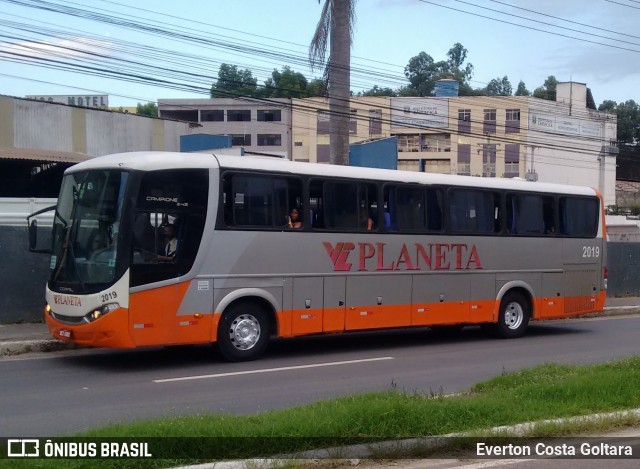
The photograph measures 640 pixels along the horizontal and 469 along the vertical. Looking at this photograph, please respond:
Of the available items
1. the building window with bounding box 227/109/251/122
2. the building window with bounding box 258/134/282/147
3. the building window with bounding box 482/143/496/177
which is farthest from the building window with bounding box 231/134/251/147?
the building window with bounding box 482/143/496/177

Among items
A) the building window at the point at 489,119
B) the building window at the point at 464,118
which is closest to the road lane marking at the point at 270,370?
the building window at the point at 464,118

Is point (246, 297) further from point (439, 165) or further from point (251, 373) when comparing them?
point (439, 165)

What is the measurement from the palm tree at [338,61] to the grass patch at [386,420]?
11866 millimetres

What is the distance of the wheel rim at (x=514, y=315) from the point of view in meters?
17.9

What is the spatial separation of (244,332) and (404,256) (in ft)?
12.5

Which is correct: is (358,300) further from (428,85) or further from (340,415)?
(428,85)

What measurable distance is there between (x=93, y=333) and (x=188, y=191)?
262 cm

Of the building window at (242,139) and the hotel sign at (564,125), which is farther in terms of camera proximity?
the building window at (242,139)

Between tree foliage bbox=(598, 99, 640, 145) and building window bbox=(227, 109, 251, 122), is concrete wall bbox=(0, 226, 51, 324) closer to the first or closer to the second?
building window bbox=(227, 109, 251, 122)

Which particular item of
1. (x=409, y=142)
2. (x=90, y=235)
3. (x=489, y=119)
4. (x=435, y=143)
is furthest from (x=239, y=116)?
(x=90, y=235)

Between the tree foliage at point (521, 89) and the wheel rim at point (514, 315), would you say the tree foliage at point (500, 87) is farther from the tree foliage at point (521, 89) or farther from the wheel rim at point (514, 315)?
the wheel rim at point (514, 315)

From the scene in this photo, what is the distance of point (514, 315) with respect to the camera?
18047 millimetres

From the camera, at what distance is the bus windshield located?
1230 centimetres

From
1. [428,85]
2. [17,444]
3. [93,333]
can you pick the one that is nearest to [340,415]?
[17,444]
